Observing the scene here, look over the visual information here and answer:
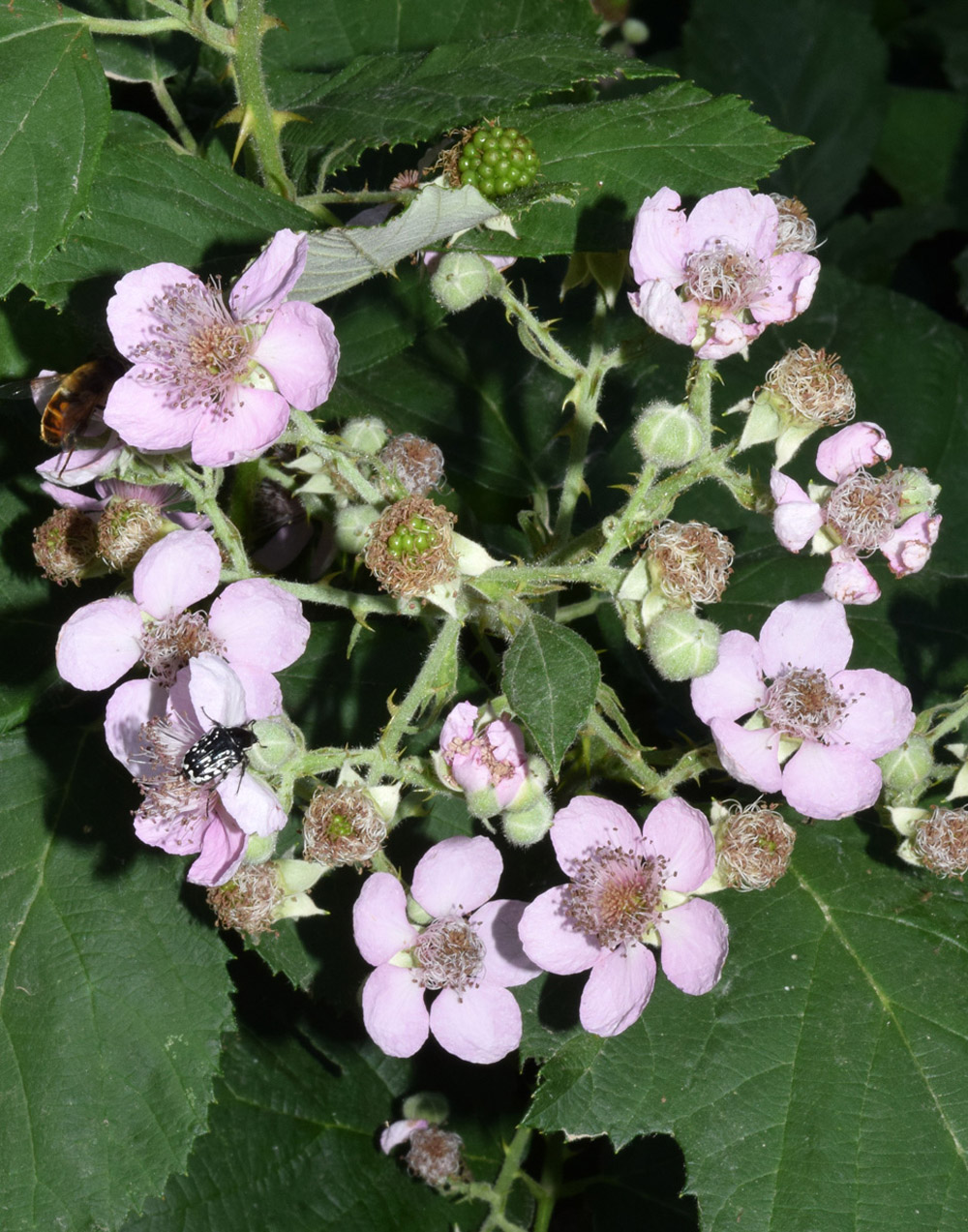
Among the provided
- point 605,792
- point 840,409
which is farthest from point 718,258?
point 605,792

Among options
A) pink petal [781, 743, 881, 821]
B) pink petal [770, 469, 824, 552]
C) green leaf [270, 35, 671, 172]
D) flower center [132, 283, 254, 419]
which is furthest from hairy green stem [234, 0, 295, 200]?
pink petal [781, 743, 881, 821]

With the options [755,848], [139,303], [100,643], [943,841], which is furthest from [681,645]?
[139,303]

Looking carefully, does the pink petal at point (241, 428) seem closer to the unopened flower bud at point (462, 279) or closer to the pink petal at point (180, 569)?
the pink petal at point (180, 569)

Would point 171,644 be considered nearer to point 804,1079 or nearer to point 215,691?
point 215,691

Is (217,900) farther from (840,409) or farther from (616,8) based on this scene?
(616,8)

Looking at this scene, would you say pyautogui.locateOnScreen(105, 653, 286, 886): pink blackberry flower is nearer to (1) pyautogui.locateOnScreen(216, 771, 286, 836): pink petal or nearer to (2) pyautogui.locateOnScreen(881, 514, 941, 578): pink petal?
(1) pyautogui.locateOnScreen(216, 771, 286, 836): pink petal

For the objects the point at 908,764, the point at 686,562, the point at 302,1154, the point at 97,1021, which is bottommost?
the point at 302,1154

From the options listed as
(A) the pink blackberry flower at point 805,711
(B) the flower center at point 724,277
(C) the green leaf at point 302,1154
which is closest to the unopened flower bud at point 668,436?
(B) the flower center at point 724,277
